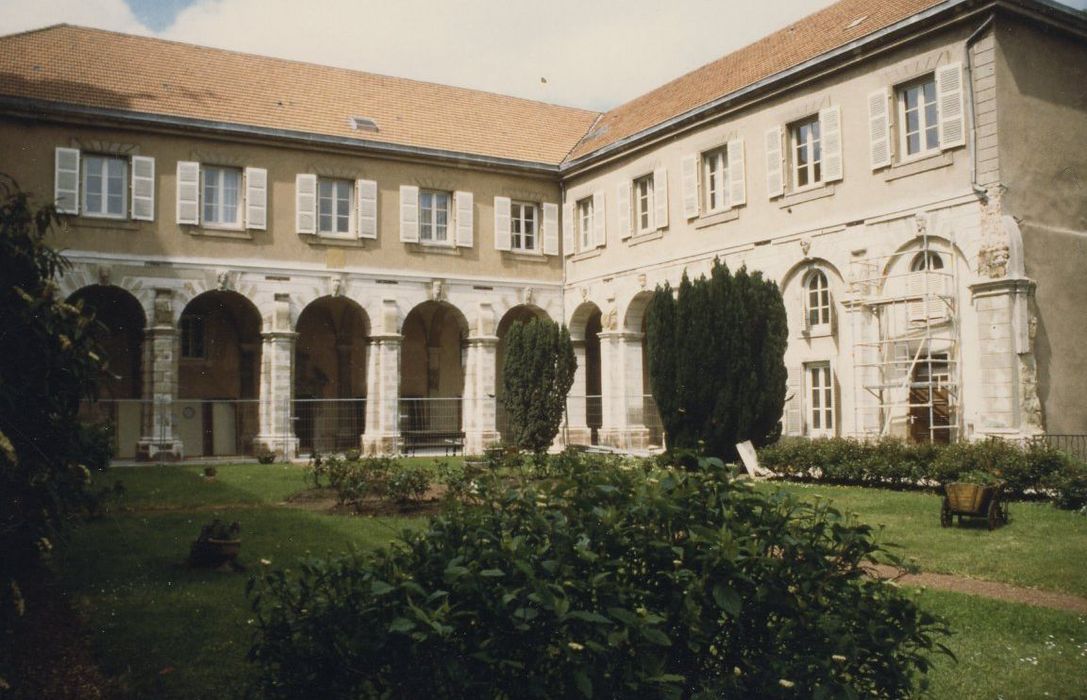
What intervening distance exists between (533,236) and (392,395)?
21.0ft

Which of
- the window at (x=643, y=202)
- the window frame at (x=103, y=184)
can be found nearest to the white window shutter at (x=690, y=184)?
the window at (x=643, y=202)

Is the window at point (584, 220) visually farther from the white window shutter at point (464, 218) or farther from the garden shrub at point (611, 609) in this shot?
the garden shrub at point (611, 609)

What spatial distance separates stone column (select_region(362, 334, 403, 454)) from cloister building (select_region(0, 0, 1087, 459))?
6cm

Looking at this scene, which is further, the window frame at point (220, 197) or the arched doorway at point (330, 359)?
the arched doorway at point (330, 359)

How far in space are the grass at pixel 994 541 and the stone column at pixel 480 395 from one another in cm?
1267

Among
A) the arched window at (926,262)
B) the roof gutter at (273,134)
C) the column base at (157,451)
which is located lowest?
the column base at (157,451)

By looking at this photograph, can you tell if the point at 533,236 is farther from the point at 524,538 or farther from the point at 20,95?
the point at 524,538

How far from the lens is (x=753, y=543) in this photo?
8.60 ft

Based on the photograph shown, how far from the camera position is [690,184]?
20672 mm

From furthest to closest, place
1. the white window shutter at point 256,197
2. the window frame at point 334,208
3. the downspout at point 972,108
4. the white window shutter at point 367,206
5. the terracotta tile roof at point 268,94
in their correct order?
the white window shutter at point 367,206 → the window frame at point 334,208 → the white window shutter at point 256,197 → the terracotta tile roof at point 268,94 → the downspout at point 972,108

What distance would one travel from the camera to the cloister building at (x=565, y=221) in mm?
14969

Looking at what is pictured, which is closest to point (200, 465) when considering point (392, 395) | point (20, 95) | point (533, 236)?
point (392, 395)

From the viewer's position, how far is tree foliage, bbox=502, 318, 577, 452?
18.4 m

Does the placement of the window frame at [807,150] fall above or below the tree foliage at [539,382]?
above
